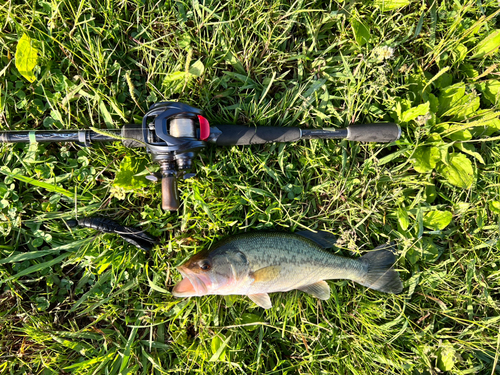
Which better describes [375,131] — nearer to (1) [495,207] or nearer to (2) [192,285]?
(1) [495,207]

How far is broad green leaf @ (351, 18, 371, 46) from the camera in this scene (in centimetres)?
286

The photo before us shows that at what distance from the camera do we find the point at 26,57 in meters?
2.67

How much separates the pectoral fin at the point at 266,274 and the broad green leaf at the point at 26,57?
9.11 feet

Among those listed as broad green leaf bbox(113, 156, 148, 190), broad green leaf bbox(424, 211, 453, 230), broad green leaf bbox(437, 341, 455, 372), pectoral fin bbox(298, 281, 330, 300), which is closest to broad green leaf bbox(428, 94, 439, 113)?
broad green leaf bbox(424, 211, 453, 230)

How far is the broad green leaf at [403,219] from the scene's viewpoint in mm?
2900

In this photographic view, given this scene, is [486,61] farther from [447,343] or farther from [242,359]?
[242,359]

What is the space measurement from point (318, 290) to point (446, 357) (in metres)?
1.49

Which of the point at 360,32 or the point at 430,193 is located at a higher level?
the point at 360,32

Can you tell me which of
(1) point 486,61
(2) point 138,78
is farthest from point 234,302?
(1) point 486,61

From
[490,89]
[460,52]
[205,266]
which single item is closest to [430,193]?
[490,89]

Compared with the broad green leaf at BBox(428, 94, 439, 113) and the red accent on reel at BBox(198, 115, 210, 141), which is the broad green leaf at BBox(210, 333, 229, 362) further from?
the broad green leaf at BBox(428, 94, 439, 113)

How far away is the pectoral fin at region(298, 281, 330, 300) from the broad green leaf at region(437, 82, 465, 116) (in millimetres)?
2170

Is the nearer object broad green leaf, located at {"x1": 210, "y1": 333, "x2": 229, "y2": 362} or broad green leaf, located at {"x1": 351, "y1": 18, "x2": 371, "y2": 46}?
broad green leaf, located at {"x1": 210, "y1": 333, "x2": 229, "y2": 362}

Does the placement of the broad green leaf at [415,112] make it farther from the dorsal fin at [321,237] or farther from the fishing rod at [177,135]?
the dorsal fin at [321,237]
